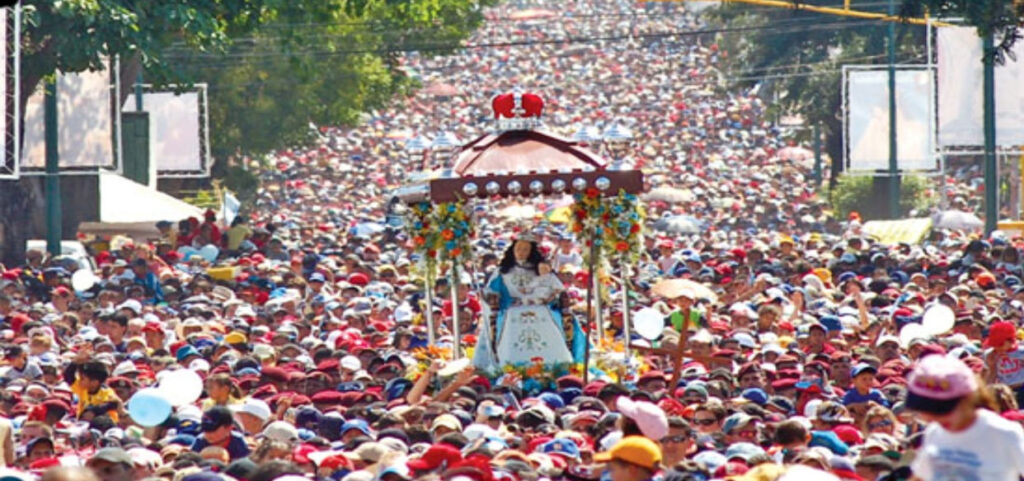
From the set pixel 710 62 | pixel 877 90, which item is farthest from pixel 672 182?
pixel 710 62

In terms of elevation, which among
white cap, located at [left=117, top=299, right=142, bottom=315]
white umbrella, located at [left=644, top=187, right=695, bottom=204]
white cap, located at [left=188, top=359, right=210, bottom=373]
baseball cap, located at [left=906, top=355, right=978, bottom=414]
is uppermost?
white umbrella, located at [left=644, top=187, right=695, bottom=204]

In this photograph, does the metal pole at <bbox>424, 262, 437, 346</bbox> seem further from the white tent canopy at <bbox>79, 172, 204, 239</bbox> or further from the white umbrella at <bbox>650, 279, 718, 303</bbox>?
the white tent canopy at <bbox>79, 172, 204, 239</bbox>

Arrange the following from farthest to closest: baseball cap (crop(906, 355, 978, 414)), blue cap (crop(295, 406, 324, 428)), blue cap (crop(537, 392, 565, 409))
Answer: blue cap (crop(537, 392, 565, 409)), blue cap (crop(295, 406, 324, 428)), baseball cap (crop(906, 355, 978, 414))

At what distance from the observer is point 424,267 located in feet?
67.1

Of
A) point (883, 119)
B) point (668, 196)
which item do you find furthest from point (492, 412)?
point (668, 196)

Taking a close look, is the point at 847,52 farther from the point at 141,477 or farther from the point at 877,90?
the point at 141,477

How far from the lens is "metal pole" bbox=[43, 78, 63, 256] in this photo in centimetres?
3256

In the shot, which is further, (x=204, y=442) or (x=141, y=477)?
(x=204, y=442)

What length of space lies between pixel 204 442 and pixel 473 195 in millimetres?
6304

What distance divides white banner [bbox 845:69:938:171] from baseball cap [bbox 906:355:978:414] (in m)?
34.6

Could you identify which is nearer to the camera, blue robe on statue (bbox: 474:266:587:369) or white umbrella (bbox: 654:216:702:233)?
blue robe on statue (bbox: 474:266:587:369)

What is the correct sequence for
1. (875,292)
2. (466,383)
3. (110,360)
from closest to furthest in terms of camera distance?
(466,383) → (110,360) → (875,292)

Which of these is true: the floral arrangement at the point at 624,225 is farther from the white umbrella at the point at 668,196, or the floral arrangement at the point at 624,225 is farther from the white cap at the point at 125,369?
the white umbrella at the point at 668,196

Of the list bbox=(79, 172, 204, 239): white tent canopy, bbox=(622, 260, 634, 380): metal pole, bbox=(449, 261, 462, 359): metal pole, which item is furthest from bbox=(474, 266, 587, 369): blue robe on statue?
bbox=(79, 172, 204, 239): white tent canopy
